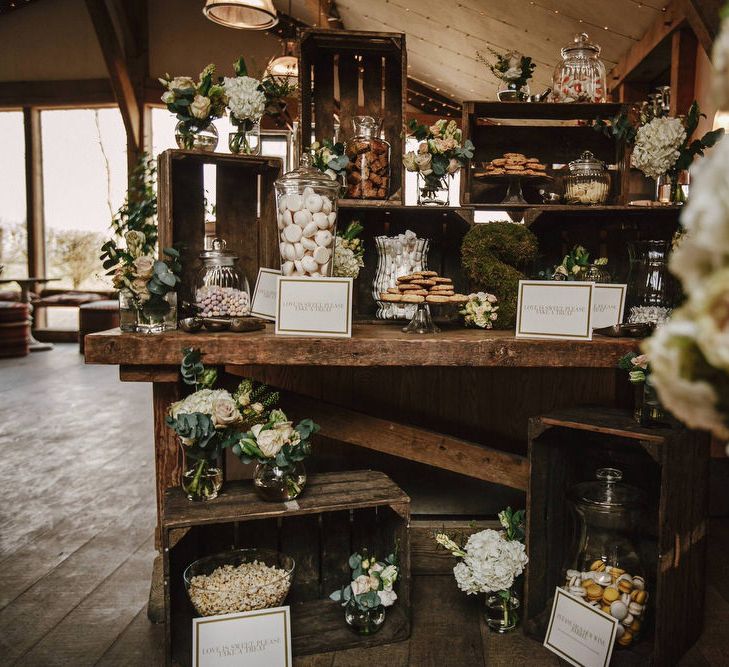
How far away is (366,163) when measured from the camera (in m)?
1.93

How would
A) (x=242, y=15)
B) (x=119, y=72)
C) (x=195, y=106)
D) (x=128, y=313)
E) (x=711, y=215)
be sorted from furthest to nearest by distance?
(x=119, y=72), (x=242, y=15), (x=195, y=106), (x=128, y=313), (x=711, y=215)

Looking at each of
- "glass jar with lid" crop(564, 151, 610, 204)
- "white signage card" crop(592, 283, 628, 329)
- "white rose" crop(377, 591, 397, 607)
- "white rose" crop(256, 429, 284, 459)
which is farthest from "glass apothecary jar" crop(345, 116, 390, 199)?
"white rose" crop(377, 591, 397, 607)

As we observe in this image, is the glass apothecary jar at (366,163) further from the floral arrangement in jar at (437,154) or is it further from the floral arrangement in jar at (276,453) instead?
the floral arrangement in jar at (276,453)

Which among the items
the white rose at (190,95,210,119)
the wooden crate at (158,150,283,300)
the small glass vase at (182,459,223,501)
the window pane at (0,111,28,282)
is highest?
the window pane at (0,111,28,282)

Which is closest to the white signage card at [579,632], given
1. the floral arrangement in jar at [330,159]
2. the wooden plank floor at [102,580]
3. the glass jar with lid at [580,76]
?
the wooden plank floor at [102,580]

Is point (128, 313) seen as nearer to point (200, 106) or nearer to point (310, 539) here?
point (200, 106)

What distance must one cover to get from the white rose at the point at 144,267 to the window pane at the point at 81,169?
7019 millimetres

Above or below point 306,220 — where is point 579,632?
below

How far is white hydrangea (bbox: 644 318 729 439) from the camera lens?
0.43m

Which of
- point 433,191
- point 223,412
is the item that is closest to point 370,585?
point 223,412

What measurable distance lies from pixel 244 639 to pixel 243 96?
143cm

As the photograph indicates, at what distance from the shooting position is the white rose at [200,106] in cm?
174

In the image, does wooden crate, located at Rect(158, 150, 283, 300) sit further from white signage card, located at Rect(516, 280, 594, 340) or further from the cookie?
white signage card, located at Rect(516, 280, 594, 340)

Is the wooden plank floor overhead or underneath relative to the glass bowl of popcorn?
underneath
